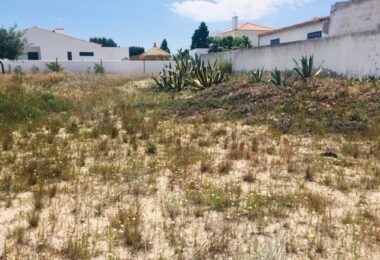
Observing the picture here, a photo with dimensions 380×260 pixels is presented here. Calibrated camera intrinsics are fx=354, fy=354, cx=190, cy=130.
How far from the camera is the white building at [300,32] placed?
21641mm

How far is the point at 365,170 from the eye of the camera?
5480 millimetres

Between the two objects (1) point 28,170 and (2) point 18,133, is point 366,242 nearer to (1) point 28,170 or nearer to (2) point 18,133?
(1) point 28,170

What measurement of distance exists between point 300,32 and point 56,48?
30.8 meters

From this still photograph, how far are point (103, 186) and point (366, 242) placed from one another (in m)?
3.35

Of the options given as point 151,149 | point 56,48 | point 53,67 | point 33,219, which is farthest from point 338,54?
point 56,48

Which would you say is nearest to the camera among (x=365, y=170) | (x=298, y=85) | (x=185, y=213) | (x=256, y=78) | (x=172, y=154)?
(x=185, y=213)

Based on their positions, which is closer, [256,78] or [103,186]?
[103,186]

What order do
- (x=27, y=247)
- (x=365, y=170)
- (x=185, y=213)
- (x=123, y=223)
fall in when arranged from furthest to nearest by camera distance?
(x=365, y=170)
(x=185, y=213)
(x=123, y=223)
(x=27, y=247)

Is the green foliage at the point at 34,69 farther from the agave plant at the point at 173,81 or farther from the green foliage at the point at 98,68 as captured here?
the agave plant at the point at 173,81

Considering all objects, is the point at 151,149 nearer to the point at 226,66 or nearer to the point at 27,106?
the point at 27,106

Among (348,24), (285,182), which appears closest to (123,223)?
(285,182)

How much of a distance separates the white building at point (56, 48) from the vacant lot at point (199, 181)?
115 feet

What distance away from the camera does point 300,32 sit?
79.3 feet

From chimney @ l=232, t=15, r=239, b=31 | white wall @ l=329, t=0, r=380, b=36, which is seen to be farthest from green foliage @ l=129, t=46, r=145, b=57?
white wall @ l=329, t=0, r=380, b=36
